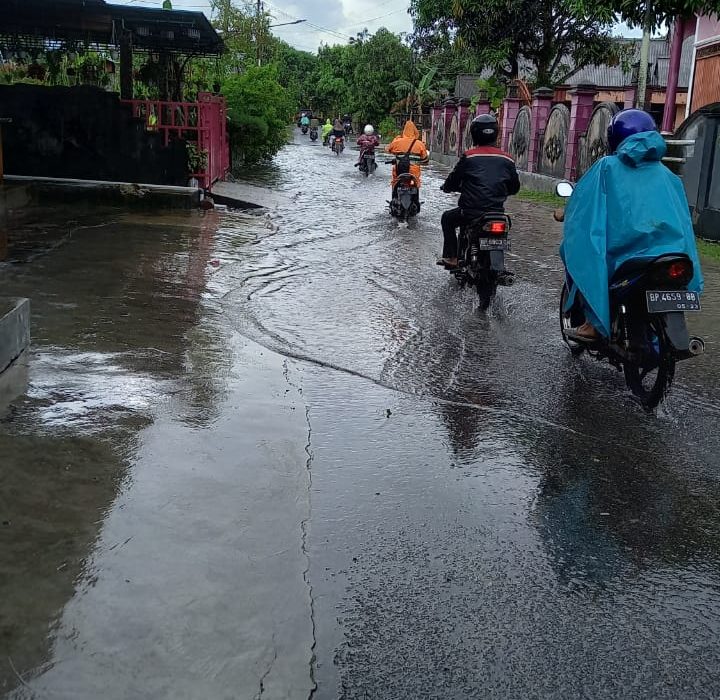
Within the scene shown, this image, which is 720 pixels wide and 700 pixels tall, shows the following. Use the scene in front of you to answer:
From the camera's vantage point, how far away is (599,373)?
236 inches

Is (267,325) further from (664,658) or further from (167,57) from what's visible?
(167,57)

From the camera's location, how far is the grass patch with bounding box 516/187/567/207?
1761 centimetres

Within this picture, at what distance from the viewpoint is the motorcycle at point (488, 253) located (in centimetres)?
749

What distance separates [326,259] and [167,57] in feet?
27.0

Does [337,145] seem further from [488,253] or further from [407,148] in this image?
[488,253]

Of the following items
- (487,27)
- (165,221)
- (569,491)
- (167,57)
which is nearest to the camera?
(569,491)

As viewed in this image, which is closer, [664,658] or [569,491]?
[664,658]

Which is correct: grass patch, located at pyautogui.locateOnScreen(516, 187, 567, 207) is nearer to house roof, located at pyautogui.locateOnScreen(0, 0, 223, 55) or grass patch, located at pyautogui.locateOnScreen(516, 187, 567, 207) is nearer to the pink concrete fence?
the pink concrete fence

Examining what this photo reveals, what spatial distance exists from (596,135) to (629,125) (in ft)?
41.8

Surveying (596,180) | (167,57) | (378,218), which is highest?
(167,57)

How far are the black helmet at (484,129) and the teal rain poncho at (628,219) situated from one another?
8.97 feet

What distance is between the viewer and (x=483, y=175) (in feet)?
26.0

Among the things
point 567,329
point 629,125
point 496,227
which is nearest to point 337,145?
point 496,227

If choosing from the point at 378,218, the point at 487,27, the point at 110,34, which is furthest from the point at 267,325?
the point at 487,27
